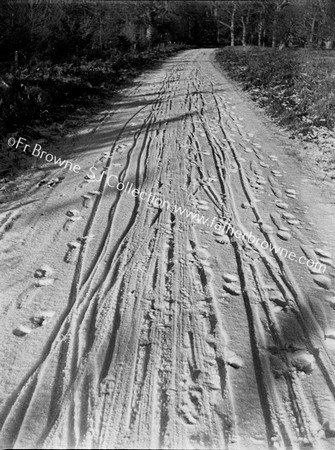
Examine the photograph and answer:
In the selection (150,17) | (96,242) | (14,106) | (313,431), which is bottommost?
(313,431)

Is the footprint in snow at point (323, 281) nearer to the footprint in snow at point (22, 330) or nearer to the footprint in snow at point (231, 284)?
the footprint in snow at point (231, 284)

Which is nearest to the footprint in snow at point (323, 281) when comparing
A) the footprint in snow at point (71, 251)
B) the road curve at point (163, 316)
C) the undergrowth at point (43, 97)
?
the road curve at point (163, 316)

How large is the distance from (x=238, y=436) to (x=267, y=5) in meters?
43.3

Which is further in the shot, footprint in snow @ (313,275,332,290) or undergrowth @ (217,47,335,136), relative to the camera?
undergrowth @ (217,47,335,136)

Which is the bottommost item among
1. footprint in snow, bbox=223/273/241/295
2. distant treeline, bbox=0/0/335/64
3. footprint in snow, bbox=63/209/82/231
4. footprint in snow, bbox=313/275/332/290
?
footprint in snow, bbox=313/275/332/290

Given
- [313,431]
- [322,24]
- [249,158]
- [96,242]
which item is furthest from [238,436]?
[322,24]

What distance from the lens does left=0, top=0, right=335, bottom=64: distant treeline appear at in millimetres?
13078

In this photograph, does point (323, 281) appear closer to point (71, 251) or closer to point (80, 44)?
point (71, 251)

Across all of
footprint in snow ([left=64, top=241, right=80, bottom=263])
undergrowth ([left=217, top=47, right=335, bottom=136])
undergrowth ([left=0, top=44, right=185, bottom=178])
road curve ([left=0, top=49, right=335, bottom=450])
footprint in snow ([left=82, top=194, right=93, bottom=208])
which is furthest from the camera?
undergrowth ([left=217, top=47, right=335, bottom=136])

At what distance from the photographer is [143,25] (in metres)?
31.3

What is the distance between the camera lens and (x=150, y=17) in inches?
1308

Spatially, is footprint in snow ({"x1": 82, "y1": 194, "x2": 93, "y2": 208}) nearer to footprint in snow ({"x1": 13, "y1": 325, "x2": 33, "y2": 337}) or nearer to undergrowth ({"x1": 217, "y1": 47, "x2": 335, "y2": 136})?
footprint in snow ({"x1": 13, "y1": 325, "x2": 33, "y2": 337})

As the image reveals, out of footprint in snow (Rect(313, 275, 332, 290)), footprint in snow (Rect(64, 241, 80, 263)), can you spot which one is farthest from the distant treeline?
footprint in snow (Rect(313, 275, 332, 290))

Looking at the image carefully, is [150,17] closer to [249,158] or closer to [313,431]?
[249,158]
